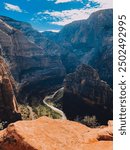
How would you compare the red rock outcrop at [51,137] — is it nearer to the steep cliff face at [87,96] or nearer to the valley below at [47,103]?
the valley below at [47,103]

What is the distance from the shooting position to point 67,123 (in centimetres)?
2245

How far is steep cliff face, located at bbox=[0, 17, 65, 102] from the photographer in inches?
6334

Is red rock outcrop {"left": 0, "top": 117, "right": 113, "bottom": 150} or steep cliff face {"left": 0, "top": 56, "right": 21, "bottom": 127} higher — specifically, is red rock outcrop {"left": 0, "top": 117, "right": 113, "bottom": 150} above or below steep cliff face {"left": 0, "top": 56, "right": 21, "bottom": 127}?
above

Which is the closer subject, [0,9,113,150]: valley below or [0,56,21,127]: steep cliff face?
[0,9,113,150]: valley below

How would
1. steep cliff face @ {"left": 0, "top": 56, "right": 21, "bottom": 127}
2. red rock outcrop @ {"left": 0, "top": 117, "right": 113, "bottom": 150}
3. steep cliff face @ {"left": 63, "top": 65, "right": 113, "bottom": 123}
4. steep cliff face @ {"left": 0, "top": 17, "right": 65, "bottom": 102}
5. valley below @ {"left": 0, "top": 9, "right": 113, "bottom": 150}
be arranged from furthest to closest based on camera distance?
1. steep cliff face @ {"left": 0, "top": 17, "right": 65, "bottom": 102}
2. steep cliff face @ {"left": 63, "top": 65, "right": 113, "bottom": 123}
3. steep cliff face @ {"left": 0, "top": 56, "right": 21, "bottom": 127}
4. valley below @ {"left": 0, "top": 9, "right": 113, "bottom": 150}
5. red rock outcrop @ {"left": 0, "top": 117, "right": 113, "bottom": 150}

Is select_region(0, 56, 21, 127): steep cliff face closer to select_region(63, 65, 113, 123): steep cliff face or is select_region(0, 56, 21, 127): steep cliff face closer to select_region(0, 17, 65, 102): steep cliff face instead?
select_region(63, 65, 113, 123): steep cliff face

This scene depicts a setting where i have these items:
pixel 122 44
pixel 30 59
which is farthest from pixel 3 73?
pixel 30 59

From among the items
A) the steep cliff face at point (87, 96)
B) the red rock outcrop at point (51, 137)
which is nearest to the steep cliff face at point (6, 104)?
the steep cliff face at point (87, 96)

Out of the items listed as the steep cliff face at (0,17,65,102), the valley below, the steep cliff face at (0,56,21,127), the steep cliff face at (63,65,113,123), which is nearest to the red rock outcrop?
the valley below

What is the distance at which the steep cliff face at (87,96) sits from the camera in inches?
4245

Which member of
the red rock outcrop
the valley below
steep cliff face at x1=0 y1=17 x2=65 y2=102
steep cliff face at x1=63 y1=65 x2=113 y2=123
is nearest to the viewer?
the red rock outcrop

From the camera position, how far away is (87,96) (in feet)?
381

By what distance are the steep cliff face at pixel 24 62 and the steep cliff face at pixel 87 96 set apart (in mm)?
30606

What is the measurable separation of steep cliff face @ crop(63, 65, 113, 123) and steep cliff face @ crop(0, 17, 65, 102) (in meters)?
30.6
